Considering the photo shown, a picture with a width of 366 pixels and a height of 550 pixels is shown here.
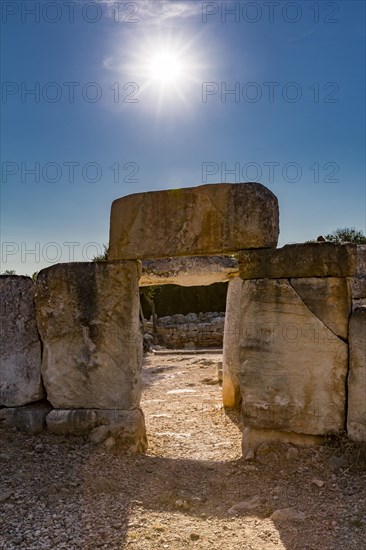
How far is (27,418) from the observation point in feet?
18.0

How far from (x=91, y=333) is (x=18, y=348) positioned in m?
0.93

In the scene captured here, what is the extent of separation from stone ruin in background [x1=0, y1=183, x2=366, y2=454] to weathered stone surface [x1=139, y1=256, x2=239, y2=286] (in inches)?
116

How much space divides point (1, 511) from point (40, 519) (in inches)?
13.7

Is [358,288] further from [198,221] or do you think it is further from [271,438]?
[198,221]

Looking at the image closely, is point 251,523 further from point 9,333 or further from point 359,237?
point 359,237

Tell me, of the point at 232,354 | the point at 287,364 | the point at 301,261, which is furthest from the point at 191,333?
the point at 301,261

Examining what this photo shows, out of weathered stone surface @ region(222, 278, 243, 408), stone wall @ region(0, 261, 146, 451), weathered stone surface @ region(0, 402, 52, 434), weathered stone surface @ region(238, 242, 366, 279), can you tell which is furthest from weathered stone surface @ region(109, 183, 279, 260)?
A: weathered stone surface @ region(222, 278, 243, 408)

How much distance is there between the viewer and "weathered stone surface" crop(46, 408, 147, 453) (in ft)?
17.3

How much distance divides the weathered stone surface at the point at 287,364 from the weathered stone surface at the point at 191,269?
3.15 meters

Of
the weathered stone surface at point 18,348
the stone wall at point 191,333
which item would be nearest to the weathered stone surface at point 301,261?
the weathered stone surface at point 18,348

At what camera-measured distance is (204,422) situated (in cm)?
713

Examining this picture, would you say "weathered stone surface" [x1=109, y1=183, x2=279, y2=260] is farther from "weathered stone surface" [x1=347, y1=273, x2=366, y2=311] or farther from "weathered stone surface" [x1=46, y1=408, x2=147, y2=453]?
"weathered stone surface" [x1=347, y1=273, x2=366, y2=311]

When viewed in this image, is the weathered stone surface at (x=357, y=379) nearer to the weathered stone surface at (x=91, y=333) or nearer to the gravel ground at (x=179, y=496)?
the gravel ground at (x=179, y=496)

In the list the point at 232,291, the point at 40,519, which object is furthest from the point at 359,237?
the point at 40,519
